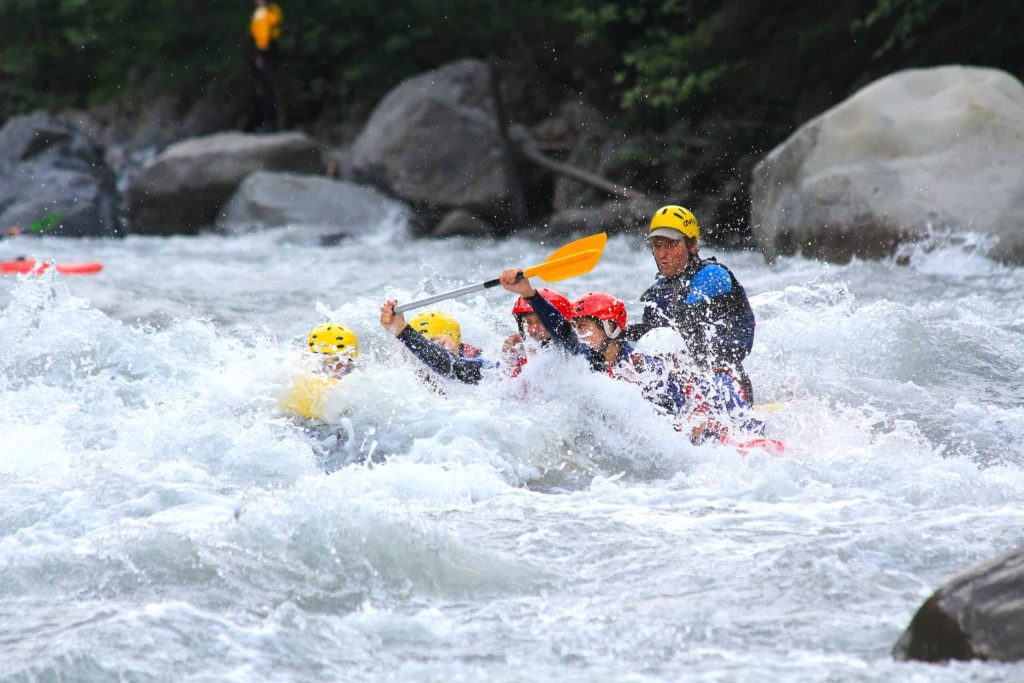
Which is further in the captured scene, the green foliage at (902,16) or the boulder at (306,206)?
the boulder at (306,206)

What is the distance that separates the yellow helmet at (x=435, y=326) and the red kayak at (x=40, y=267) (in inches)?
181

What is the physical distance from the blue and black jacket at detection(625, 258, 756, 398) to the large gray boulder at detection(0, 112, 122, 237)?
11.3 metres

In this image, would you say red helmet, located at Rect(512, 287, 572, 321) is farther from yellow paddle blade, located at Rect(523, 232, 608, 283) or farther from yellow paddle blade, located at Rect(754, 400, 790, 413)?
yellow paddle blade, located at Rect(754, 400, 790, 413)

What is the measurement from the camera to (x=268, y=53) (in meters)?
18.1

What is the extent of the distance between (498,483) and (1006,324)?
4369mm

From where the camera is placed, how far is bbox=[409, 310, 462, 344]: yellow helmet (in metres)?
6.99

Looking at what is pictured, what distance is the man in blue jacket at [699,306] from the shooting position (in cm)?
592

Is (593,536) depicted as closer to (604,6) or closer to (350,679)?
(350,679)

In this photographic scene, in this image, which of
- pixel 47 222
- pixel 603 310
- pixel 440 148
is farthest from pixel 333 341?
pixel 47 222

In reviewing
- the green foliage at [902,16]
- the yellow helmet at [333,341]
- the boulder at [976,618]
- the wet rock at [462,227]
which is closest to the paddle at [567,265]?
the yellow helmet at [333,341]

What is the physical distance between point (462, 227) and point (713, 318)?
8851 mm

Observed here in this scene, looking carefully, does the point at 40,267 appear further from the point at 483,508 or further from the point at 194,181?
the point at 483,508

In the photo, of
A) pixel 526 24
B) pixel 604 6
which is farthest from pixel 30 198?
pixel 604 6

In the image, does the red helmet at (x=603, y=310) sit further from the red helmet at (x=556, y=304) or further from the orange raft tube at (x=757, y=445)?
the orange raft tube at (x=757, y=445)
